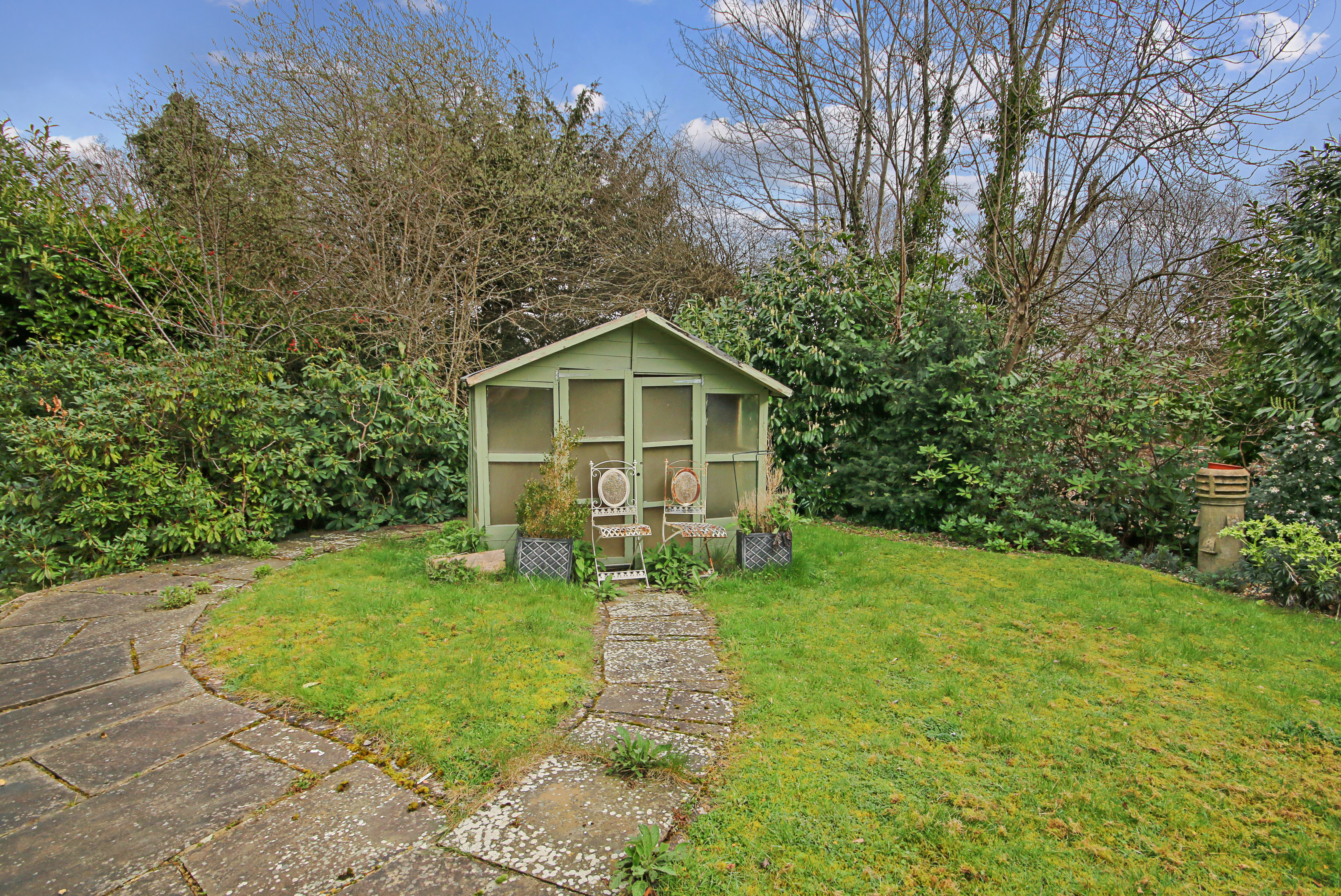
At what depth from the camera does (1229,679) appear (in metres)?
3.70

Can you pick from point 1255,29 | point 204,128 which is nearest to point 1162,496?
A: point 1255,29

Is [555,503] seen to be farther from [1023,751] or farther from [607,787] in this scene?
[1023,751]

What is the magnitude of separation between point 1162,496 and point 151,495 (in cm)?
972

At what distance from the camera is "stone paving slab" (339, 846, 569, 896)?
1.95m

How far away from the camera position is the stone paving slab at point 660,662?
12.0 feet

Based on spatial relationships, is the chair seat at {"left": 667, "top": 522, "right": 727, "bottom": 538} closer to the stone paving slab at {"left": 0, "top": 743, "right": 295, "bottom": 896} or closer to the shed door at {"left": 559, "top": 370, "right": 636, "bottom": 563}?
the shed door at {"left": 559, "top": 370, "right": 636, "bottom": 563}

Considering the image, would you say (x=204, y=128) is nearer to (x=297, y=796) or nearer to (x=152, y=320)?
(x=152, y=320)

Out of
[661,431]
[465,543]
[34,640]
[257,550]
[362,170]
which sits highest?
[362,170]

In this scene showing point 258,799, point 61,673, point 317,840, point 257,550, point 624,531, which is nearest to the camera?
point 317,840

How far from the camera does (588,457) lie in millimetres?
5816

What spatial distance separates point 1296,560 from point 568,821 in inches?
228

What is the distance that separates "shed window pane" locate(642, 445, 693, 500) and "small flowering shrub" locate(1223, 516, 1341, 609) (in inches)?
182

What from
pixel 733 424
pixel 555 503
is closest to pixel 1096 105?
pixel 733 424

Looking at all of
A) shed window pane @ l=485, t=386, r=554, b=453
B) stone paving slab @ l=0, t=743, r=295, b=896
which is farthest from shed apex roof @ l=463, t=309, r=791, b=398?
stone paving slab @ l=0, t=743, r=295, b=896
